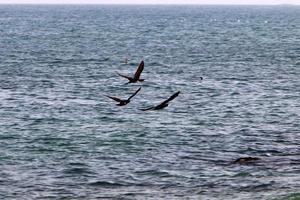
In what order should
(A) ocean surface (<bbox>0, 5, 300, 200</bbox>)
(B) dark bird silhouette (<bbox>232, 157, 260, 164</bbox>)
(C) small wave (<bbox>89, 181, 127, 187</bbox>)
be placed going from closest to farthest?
(A) ocean surface (<bbox>0, 5, 300, 200</bbox>)
(C) small wave (<bbox>89, 181, 127, 187</bbox>)
(B) dark bird silhouette (<bbox>232, 157, 260, 164</bbox>)

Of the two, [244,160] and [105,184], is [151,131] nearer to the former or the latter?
[244,160]

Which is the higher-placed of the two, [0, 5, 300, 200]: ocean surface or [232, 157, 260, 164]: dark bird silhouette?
[232, 157, 260, 164]: dark bird silhouette

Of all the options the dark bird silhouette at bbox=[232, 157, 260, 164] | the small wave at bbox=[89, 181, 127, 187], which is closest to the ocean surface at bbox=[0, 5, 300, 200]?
the small wave at bbox=[89, 181, 127, 187]

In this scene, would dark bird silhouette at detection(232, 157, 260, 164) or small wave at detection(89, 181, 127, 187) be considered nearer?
small wave at detection(89, 181, 127, 187)

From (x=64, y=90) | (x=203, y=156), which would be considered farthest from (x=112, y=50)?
(x=203, y=156)

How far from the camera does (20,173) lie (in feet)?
128

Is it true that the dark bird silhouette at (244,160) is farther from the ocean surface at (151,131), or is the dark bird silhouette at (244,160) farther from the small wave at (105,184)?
the small wave at (105,184)

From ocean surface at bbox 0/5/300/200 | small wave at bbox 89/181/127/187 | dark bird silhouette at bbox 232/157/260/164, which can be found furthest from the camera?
dark bird silhouette at bbox 232/157/260/164

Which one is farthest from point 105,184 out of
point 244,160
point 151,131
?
point 151,131

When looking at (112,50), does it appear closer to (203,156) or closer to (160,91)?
(160,91)

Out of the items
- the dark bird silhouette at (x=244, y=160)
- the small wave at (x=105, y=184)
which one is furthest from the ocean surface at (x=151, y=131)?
the dark bird silhouette at (x=244, y=160)

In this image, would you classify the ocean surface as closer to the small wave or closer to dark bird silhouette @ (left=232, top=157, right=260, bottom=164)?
the small wave

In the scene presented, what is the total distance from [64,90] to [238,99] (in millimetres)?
16304

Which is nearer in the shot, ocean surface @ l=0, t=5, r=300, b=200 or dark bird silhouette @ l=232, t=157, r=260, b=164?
ocean surface @ l=0, t=5, r=300, b=200
